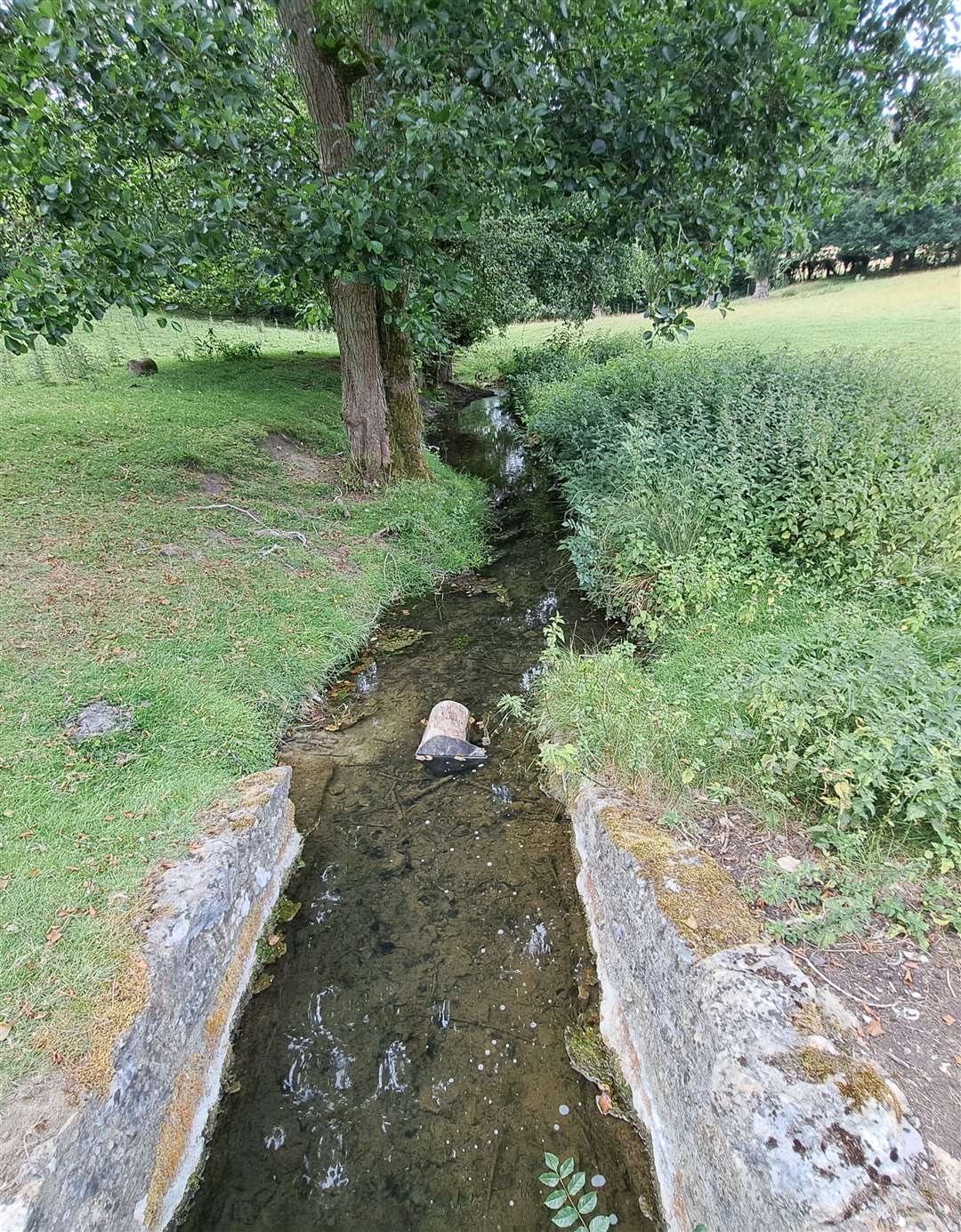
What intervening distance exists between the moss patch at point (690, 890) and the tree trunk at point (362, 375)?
799cm

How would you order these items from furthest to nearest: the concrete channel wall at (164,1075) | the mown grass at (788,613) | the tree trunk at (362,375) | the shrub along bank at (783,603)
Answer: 1. the tree trunk at (362,375)
2. the shrub along bank at (783,603)
3. the mown grass at (788,613)
4. the concrete channel wall at (164,1075)

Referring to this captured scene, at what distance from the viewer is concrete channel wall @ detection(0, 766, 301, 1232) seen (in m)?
2.25

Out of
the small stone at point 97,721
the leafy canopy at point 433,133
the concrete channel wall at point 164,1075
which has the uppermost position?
the leafy canopy at point 433,133

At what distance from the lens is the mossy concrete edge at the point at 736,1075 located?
6.84 feet

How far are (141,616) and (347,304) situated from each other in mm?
5724

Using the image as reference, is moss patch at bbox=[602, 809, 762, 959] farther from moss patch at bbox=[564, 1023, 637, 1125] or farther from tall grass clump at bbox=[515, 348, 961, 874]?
moss patch at bbox=[564, 1023, 637, 1125]

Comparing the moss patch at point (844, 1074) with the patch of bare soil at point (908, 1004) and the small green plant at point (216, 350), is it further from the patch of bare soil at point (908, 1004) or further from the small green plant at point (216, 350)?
the small green plant at point (216, 350)

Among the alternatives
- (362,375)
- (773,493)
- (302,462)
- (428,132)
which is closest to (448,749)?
(773,493)

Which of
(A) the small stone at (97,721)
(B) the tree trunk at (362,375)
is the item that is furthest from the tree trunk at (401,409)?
(A) the small stone at (97,721)

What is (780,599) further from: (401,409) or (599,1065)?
(401,409)

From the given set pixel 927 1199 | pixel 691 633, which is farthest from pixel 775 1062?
pixel 691 633

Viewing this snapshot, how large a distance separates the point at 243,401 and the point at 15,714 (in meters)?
10.4

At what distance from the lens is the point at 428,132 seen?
4551 mm

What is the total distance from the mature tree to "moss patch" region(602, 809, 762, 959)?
16.4 feet
